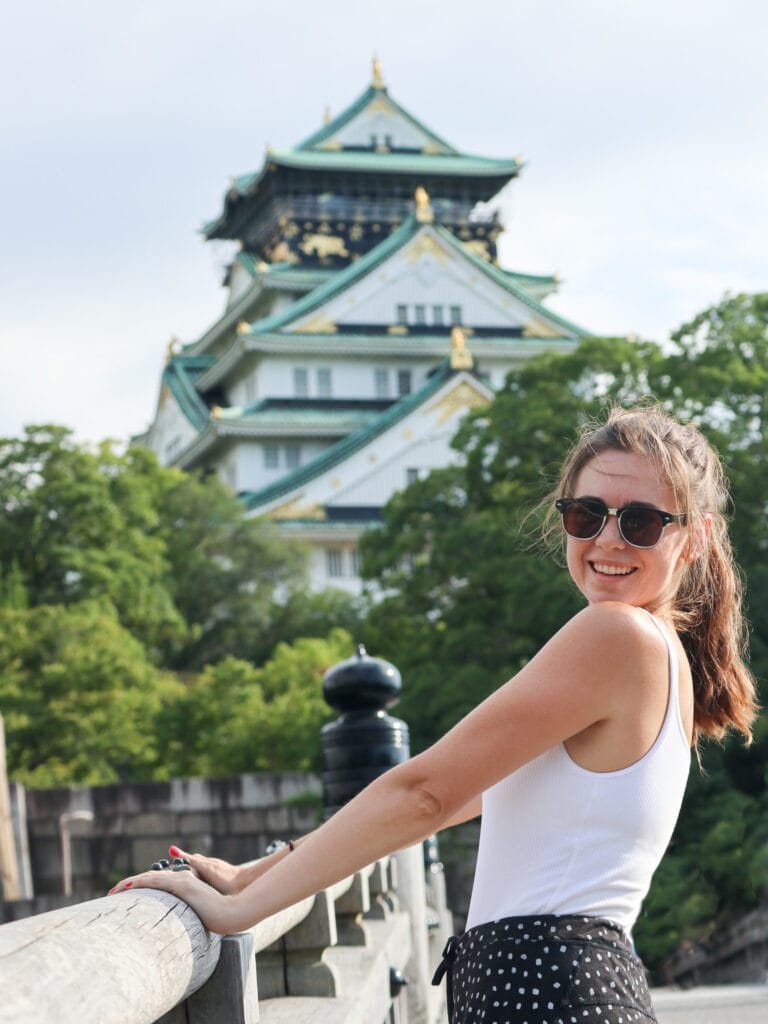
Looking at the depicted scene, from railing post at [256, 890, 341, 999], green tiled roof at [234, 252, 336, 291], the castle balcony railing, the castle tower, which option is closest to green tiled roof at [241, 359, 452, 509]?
the castle tower

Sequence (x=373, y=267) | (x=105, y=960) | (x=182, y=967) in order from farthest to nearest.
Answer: (x=373, y=267)
(x=182, y=967)
(x=105, y=960)

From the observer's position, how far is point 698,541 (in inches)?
87.2

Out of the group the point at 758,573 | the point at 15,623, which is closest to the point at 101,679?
the point at 15,623

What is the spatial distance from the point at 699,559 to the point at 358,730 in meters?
4.09

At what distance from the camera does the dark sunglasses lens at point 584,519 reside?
2.14 m

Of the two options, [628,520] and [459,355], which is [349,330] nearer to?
[459,355]

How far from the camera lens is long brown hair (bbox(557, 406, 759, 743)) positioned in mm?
2154

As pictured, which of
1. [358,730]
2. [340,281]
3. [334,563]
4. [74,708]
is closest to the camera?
[358,730]

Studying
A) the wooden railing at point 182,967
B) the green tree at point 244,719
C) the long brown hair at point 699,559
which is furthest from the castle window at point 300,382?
the long brown hair at point 699,559

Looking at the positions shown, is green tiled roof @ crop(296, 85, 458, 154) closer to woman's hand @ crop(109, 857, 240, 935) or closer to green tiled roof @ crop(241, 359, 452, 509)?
green tiled roof @ crop(241, 359, 452, 509)

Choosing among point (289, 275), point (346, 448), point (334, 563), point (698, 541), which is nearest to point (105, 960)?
point (698, 541)

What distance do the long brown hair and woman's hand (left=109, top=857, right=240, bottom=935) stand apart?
62cm

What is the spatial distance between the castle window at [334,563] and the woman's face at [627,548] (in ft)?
116

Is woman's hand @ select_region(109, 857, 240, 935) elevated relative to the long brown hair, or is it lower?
lower
